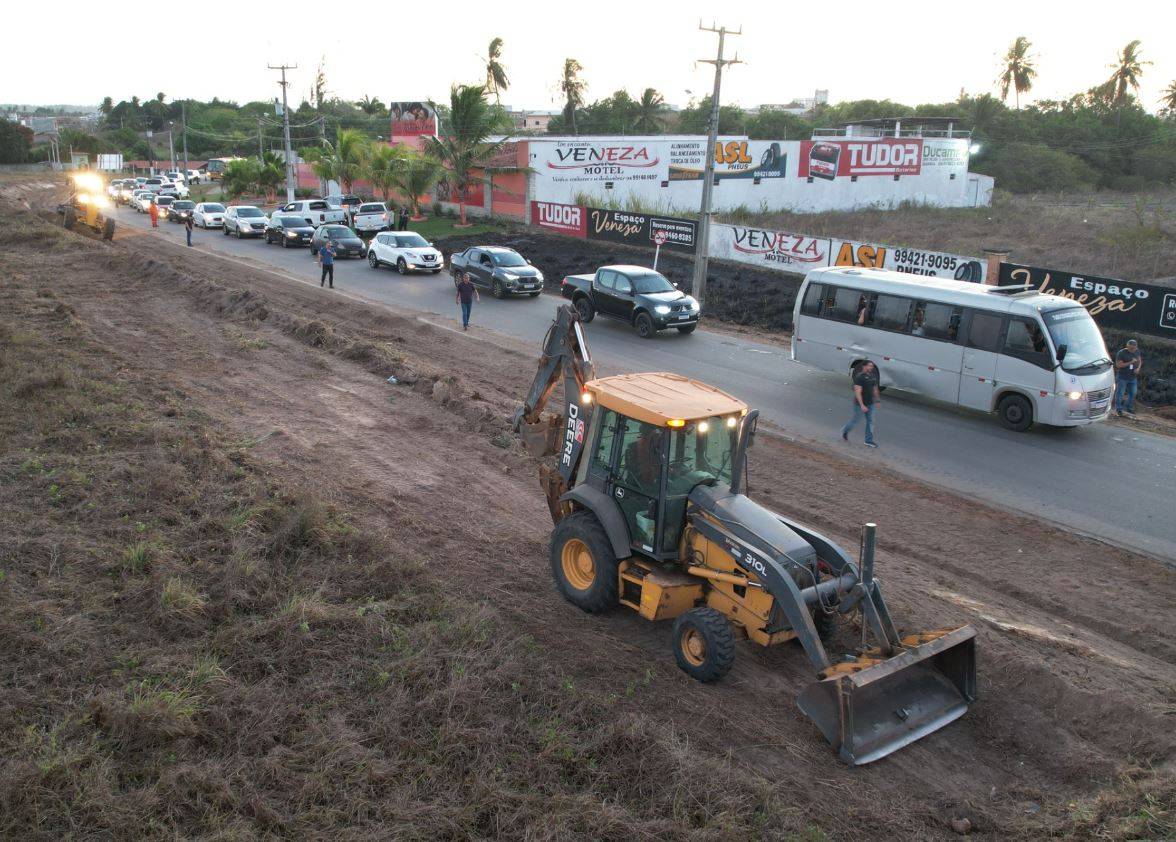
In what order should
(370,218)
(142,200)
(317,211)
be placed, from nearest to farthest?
(370,218)
(317,211)
(142,200)

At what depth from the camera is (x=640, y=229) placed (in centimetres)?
3381

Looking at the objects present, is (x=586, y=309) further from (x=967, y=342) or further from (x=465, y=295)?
(x=967, y=342)

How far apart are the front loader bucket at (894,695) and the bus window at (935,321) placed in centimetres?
1037

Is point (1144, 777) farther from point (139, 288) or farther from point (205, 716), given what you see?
point (139, 288)

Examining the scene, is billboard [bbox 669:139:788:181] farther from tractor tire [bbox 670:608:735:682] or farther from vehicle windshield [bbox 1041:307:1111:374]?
tractor tire [bbox 670:608:735:682]

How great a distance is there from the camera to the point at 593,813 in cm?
552

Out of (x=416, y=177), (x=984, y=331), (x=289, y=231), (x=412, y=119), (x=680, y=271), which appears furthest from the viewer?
(x=412, y=119)

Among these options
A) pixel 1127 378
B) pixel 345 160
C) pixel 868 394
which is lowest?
pixel 868 394

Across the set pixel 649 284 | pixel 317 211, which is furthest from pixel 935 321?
pixel 317 211

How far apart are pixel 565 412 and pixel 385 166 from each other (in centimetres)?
4237

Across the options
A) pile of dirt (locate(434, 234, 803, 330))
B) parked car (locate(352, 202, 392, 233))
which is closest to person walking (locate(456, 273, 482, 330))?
pile of dirt (locate(434, 234, 803, 330))

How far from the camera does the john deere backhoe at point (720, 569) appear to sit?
6688 millimetres

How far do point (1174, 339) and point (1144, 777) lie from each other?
1662cm

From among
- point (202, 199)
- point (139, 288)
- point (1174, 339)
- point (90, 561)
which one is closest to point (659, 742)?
point (90, 561)
